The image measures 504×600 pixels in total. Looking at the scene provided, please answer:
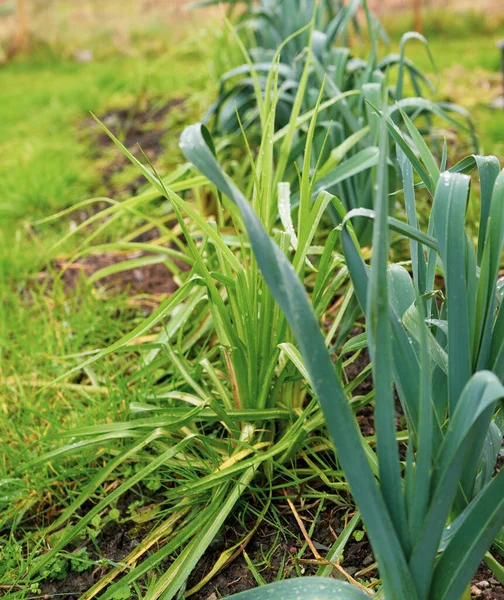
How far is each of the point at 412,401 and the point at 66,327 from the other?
1253 mm

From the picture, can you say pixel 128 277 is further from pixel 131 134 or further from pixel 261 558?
pixel 131 134

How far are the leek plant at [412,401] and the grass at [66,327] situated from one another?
1.25 feet

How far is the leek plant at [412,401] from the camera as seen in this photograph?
0.76m

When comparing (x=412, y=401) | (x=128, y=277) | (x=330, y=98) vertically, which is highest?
(x=330, y=98)

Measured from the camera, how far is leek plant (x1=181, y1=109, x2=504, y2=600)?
0.76 metres

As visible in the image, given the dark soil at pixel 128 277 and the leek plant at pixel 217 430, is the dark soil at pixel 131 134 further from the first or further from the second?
the leek plant at pixel 217 430

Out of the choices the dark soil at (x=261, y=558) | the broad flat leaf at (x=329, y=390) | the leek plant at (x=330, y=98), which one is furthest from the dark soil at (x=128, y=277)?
the broad flat leaf at (x=329, y=390)

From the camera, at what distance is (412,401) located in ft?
3.03

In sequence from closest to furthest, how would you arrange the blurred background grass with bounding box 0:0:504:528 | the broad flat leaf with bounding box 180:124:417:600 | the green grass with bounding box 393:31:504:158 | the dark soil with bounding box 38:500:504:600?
the broad flat leaf with bounding box 180:124:417:600, the dark soil with bounding box 38:500:504:600, the blurred background grass with bounding box 0:0:504:528, the green grass with bounding box 393:31:504:158

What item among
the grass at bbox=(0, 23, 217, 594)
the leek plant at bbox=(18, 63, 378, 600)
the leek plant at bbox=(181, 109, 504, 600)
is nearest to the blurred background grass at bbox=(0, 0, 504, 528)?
the grass at bbox=(0, 23, 217, 594)

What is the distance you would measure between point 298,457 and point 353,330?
1.45 ft

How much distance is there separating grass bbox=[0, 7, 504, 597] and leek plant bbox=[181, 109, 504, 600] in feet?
1.25

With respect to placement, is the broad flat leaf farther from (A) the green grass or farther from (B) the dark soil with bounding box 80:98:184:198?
(B) the dark soil with bounding box 80:98:184:198

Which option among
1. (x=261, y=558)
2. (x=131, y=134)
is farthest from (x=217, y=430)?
(x=131, y=134)
